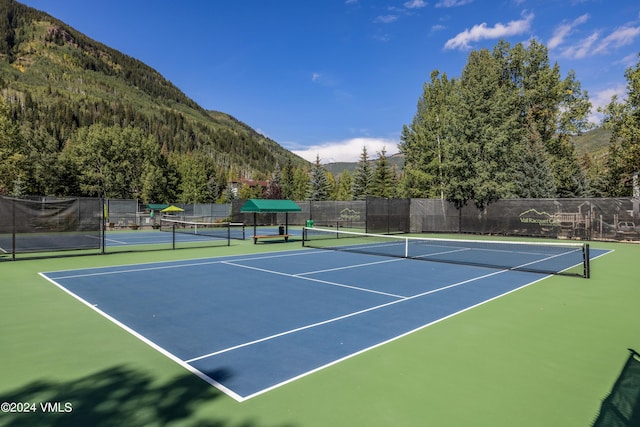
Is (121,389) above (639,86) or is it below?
below

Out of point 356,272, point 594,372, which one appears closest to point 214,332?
point 594,372

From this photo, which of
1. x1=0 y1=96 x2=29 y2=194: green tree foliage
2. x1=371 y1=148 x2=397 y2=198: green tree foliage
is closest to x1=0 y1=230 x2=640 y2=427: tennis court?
x1=0 y1=96 x2=29 y2=194: green tree foliage

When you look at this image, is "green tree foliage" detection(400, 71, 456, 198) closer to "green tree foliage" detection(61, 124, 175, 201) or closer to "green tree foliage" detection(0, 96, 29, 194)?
"green tree foliage" detection(0, 96, 29, 194)

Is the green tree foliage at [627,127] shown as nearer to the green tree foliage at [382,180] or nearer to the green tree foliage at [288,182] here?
the green tree foliage at [382,180]

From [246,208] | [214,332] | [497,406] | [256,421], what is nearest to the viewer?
[256,421]

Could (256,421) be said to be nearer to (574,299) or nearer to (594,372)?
(594,372)

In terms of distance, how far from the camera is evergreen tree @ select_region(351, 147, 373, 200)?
5717cm

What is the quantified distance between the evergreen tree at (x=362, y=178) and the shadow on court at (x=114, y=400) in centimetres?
5345

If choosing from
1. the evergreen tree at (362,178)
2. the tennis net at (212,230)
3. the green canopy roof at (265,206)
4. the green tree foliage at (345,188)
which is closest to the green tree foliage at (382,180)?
the evergreen tree at (362,178)

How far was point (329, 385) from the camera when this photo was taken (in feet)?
13.1

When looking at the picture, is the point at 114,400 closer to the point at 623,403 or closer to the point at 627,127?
the point at 623,403

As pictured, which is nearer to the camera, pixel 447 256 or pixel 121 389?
pixel 121 389

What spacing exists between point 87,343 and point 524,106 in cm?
4829

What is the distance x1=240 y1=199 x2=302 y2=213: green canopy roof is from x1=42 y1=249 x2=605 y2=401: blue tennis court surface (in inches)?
272
